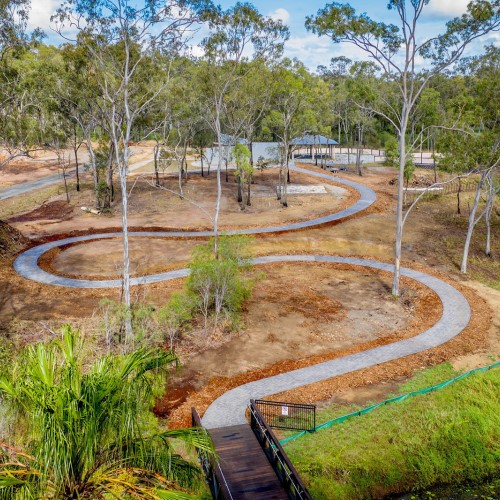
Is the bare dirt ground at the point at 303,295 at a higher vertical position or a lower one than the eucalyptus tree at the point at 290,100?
lower

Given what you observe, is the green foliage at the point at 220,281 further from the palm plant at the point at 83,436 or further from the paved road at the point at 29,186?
the paved road at the point at 29,186

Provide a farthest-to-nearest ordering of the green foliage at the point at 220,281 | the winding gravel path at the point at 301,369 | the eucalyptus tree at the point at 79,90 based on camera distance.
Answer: the eucalyptus tree at the point at 79,90 → the green foliage at the point at 220,281 → the winding gravel path at the point at 301,369

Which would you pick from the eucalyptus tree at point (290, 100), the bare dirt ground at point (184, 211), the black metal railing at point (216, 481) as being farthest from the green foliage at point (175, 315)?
the eucalyptus tree at point (290, 100)

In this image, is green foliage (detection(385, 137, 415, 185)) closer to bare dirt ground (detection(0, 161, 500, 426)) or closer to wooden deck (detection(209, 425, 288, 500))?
bare dirt ground (detection(0, 161, 500, 426))

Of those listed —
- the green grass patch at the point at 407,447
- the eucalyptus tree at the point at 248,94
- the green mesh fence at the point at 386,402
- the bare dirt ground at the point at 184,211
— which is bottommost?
the green grass patch at the point at 407,447

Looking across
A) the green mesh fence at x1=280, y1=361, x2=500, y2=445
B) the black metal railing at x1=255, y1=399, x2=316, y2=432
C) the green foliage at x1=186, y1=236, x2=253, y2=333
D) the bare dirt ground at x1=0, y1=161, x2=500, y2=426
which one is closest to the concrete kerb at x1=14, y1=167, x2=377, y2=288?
the bare dirt ground at x1=0, y1=161, x2=500, y2=426

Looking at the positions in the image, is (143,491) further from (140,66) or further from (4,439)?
(140,66)

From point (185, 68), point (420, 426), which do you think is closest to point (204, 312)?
point (420, 426)

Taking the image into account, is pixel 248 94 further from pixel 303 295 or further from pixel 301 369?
pixel 301 369
